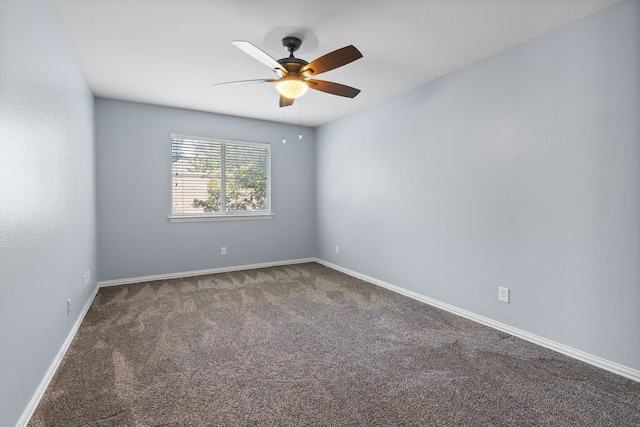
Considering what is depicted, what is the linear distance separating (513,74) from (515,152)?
646 millimetres

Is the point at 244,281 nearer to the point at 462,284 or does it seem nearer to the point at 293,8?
the point at 462,284

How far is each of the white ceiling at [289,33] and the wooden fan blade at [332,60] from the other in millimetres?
269

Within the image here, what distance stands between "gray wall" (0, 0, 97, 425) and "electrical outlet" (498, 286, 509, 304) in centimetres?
321

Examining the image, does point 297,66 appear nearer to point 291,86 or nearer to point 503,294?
point 291,86

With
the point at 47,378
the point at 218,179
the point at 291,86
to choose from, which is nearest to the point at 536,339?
the point at 291,86

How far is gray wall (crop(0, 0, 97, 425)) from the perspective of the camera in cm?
141

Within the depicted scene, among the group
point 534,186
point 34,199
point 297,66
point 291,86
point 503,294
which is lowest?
point 503,294

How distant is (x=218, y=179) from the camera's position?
15.6ft

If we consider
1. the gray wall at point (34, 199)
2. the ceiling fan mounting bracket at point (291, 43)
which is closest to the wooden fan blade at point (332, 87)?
the ceiling fan mounting bracket at point (291, 43)

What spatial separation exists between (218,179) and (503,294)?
392cm

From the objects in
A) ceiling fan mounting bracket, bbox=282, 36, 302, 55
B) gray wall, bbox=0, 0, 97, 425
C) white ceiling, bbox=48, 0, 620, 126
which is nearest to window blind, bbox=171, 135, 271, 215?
white ceiling, bbox=48, 0, 620, 126

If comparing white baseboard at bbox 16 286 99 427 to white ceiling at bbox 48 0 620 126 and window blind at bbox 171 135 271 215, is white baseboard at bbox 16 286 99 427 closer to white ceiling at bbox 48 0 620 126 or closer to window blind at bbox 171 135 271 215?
window blind at bbox 171 135 271 215

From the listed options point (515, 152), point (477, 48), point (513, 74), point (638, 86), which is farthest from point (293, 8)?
point (638, 86)

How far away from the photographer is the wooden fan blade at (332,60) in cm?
212
